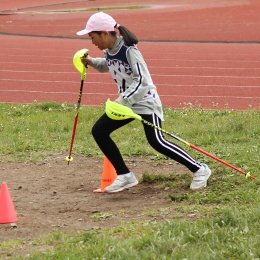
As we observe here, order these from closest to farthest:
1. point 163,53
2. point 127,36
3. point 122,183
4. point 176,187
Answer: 1. point 127,36
2. point 176,187
3. point 122,183
4. point 163,53

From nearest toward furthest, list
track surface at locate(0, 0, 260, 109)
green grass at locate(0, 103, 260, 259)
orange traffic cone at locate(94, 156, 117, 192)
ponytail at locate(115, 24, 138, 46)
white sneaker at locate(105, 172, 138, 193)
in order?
1. green grass at locate(0, 103, 260, 259)
2. ponytail at locate(115, 24, 138, 46)
3. white sneaker at locate(105, 172, 138, 193)
4. orange traffic cone at locate(94, 156, 117, 192)
5. track surface at locate(0, 0, 260, 109)

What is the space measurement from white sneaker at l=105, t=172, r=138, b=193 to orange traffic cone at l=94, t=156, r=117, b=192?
0.11 metres

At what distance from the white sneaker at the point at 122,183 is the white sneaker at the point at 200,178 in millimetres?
662

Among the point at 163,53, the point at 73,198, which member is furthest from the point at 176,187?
the point at 163,53

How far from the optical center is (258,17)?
2803cm

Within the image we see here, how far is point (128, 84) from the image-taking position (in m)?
7.37

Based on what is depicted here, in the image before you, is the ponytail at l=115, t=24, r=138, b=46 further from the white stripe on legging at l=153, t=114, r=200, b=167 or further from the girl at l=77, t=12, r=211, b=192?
the white stripe on legging at l=153, t=114, r=200, b=167

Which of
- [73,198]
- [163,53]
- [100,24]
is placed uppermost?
[100,24]

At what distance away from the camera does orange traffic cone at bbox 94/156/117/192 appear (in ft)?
25.6

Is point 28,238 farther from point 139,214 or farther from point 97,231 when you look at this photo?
point 139,214

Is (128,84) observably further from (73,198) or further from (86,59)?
(73,198)

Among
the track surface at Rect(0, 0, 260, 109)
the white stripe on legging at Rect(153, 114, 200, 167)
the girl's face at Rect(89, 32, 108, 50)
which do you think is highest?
the girl's face at Rect(89, 32, 108, 50)

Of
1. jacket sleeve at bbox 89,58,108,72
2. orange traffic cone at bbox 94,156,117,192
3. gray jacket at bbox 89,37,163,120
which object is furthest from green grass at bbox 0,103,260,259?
jacket sleeve at bbox 89,58,108,72

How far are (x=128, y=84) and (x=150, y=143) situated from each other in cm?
57
